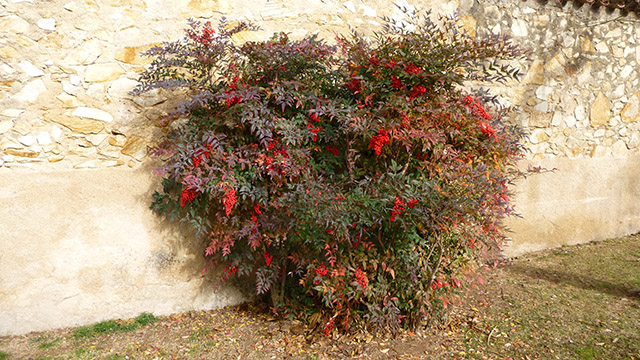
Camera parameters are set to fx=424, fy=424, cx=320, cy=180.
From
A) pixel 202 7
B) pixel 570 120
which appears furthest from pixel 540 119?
pixel 202 7

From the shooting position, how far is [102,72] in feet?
9.91

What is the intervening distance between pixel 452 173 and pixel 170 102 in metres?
2.11

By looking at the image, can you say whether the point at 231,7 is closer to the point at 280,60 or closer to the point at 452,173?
the point at 280,60

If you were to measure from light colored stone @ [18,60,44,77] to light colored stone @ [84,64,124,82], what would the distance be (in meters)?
0.28

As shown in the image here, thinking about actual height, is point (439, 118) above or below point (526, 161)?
above

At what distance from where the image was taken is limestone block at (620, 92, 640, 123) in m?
5.20

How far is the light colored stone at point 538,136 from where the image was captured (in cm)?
472

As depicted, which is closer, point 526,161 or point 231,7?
point 231,7

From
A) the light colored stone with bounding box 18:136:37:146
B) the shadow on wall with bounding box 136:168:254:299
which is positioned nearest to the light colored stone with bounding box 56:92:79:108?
the light colored stone with bounding box 18:136:37:146

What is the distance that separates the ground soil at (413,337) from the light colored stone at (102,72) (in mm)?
1784

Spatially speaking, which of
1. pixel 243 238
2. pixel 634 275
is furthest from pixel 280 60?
pixel 634 275

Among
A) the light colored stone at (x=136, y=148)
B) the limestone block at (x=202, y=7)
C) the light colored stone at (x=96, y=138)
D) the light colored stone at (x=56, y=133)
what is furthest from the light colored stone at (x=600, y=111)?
the light colored stone at (x=56, y=133)

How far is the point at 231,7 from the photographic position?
10.8 feet

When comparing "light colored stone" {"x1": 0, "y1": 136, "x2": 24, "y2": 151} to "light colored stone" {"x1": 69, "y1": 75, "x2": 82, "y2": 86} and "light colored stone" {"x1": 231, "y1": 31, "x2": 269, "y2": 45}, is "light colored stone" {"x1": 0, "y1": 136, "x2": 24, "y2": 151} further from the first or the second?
"light colored stone" {"x1": 231, "y1": 31, "x2": 269, "y2": 45}
